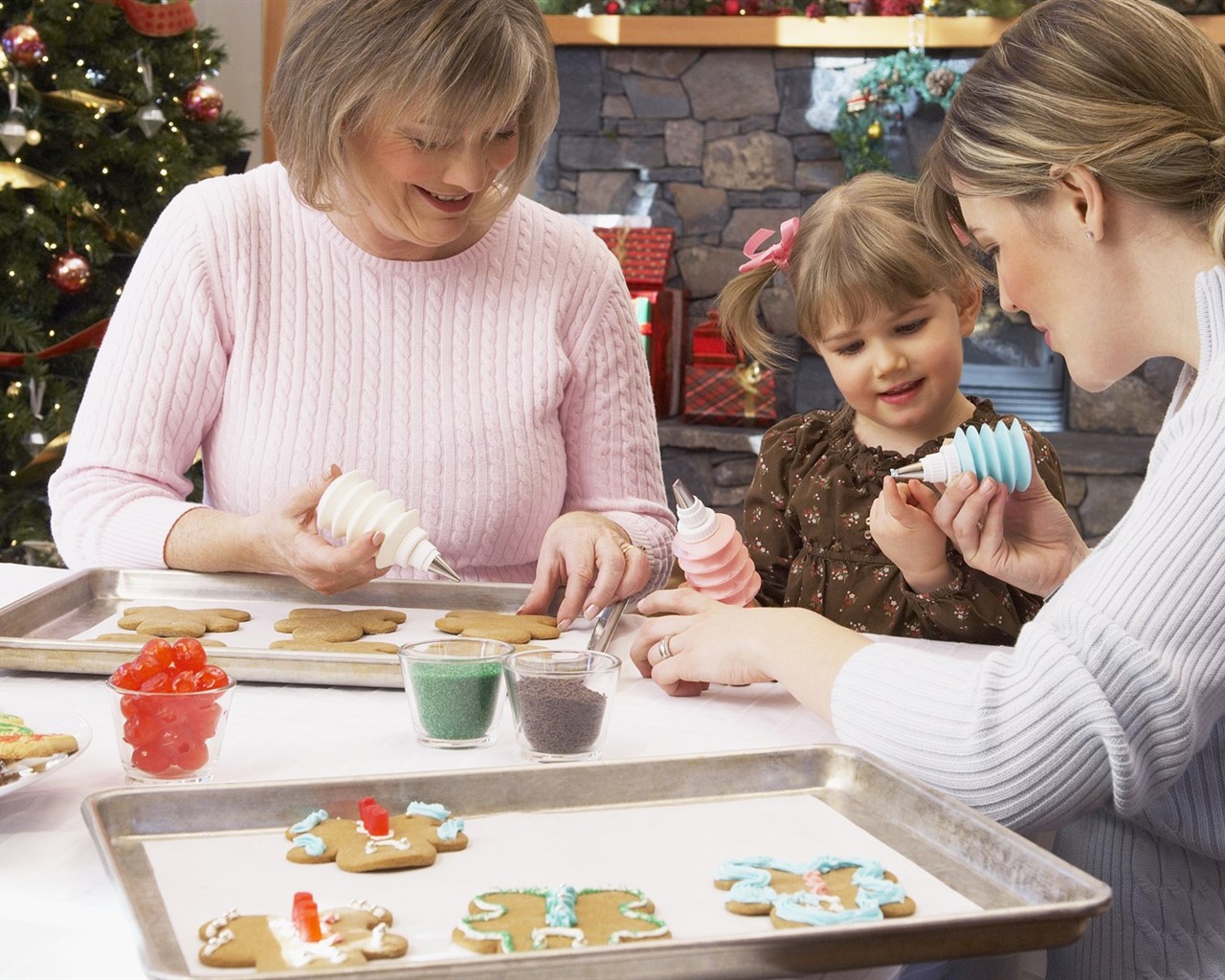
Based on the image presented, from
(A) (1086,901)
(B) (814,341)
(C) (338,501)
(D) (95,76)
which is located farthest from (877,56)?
(A) (1086,901)

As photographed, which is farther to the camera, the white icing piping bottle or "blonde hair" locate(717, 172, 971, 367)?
"blonde hair" locate(717, 172, 971, 367)

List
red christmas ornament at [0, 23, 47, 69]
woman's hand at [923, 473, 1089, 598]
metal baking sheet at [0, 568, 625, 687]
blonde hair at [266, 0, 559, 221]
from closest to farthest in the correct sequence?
metal baking sheet at [0, 568, 625, 687] < woman's hand at [923, 473, 1089, 598] < blonde hair at [266, 0, 559, 221] < red christmas ornament at [0, 23, 47, 69]

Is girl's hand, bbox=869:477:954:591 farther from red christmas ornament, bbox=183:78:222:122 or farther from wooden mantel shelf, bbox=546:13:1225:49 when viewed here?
wooden mantel shelf, bbox=546:13:1225:49

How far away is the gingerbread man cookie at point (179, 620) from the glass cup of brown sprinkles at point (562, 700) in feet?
1.42

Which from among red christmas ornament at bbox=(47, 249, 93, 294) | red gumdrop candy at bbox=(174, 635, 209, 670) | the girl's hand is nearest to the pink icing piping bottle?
the girl's hand

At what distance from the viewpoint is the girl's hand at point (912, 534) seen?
1.54m

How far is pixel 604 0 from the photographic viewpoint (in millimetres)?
5086

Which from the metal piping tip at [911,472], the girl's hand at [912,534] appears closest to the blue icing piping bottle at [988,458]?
the metal piping tip at [911,472]

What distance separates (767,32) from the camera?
4.90m

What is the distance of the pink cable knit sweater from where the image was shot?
5.66 feet

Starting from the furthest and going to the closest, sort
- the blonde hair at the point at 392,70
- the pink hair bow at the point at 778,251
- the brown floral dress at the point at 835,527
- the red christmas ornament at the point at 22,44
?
the red christmas ornament at the point at 22,44
the pink hair bow at the point at 778,251
the brown floral dress at the point at 835,527
the blonde hair at the point at 392,70

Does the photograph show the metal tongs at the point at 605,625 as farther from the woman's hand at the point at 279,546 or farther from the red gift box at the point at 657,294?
the red gift box at the point at 657,294

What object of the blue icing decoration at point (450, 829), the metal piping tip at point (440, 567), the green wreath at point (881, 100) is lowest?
the blue icing decoration at point (450, 829)

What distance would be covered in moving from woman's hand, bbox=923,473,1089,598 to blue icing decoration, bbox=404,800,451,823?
72 cm
